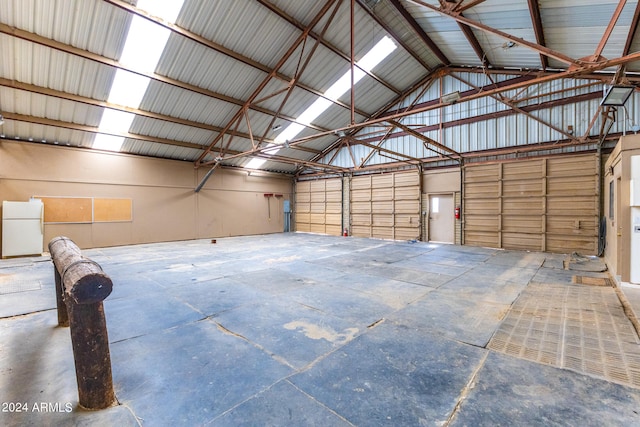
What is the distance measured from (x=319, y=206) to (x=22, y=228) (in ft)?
42.0

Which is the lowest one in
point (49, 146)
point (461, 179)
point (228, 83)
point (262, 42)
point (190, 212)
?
point (190, 212)

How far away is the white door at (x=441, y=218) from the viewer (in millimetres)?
12391

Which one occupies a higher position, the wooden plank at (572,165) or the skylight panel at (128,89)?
the skylight panel at (128,89)

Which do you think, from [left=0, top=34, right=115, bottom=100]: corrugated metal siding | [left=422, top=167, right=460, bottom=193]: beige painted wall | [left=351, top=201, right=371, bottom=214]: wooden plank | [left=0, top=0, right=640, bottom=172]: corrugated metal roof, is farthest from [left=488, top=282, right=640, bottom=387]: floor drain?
[left=0, top=34, right=115, bottom=100]: corrugated metal siding

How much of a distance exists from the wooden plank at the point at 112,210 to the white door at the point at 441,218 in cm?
1343

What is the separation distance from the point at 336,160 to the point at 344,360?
558 inches

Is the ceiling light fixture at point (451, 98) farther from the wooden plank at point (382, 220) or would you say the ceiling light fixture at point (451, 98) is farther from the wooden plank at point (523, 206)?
the wooden plank at point (382, 220)

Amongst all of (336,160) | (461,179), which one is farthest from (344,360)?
(336,160)

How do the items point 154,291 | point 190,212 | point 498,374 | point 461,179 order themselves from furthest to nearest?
point 190,212, point 461,179, point 154,291, point 498,374

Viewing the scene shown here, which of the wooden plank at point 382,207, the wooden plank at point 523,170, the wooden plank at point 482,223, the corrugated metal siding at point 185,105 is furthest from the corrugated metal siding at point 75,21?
the wooden plank at point 482,223

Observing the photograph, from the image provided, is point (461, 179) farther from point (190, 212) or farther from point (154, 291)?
point (190, 212)

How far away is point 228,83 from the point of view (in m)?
9.86

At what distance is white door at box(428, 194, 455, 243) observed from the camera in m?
12.4

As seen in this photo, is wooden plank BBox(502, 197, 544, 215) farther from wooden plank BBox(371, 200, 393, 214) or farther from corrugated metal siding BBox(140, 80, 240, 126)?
corrugated metal siding BBox(140, 80, 240, 126)
